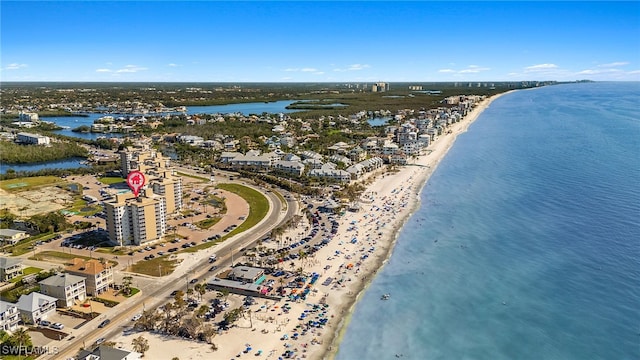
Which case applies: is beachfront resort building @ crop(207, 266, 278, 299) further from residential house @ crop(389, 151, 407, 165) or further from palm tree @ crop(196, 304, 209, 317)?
residential house @ crop(389, 151, 407, 165)

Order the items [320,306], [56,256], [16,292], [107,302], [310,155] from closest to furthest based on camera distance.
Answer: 1. [320,306]
2. [107,302]
3. [16,292]
4. [56,256]
5. [310,155]

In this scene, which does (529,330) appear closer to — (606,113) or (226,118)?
(226,118)

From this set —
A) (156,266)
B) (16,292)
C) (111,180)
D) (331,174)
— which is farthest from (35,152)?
(156,266)

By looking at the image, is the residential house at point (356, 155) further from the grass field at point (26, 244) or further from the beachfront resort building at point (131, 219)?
the grass field at point (26, 244)

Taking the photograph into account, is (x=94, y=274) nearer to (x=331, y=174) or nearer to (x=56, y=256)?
(x=56, y=256)

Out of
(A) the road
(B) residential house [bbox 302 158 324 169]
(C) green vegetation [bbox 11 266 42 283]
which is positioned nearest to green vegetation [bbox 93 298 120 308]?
(A) the road

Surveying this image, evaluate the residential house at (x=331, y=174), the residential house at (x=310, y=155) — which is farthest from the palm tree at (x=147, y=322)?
the residential house at (x=310, y=155)

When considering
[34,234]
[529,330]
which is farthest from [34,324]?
[529,330]
